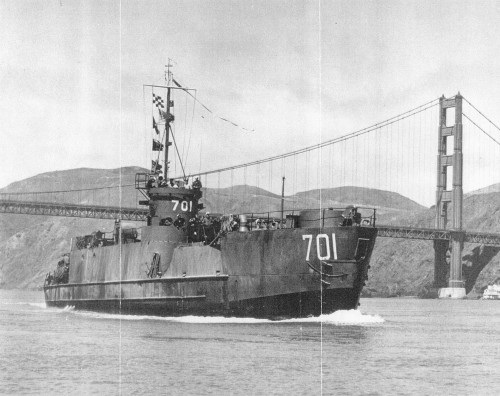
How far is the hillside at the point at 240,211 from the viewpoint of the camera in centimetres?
9788

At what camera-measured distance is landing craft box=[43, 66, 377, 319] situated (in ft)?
88.6

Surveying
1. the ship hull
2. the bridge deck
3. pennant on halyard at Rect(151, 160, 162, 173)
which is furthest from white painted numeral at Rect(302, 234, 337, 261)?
the bridge deck

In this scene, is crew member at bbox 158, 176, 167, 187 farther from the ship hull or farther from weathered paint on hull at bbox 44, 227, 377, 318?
the ship hull

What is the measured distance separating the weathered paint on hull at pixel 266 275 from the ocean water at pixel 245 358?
1.67 feet

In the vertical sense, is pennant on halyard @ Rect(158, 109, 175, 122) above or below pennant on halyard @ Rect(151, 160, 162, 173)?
above

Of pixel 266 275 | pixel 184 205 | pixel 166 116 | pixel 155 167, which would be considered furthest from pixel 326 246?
pixel 166 116

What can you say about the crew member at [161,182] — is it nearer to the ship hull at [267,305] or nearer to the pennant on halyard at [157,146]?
the pennant on halyard at [157,146]

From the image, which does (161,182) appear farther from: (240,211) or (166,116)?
(240,211)

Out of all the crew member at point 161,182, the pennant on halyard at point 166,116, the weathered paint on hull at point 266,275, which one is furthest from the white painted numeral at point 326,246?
the pennant on halyard at point 166,116

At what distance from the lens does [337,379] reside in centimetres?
1650

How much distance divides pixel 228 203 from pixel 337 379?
139615 mm

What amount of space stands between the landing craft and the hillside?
1123 centimetres

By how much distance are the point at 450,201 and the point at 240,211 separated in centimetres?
6420

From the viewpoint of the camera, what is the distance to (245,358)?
62.6 ft
